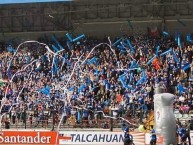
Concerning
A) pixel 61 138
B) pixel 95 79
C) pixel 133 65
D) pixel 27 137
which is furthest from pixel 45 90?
pixel 61 138

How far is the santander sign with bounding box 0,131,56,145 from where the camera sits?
31719 mm

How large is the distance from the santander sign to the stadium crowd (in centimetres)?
242

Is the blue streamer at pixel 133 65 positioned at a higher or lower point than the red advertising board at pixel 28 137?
higher

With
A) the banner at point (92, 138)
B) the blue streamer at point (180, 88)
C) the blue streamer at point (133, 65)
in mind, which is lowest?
the banner at point (92, 138)

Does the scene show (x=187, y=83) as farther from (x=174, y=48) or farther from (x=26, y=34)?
(x=26, y=34)

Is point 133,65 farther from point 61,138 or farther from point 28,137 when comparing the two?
point 28,137

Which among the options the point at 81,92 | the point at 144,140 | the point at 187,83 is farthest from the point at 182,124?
the point at 81,92

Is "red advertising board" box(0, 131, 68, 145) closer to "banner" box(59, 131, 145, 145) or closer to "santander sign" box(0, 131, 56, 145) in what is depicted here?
"santander sign" box(0, 131, 56, 145)

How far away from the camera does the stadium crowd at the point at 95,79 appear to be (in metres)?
34.4

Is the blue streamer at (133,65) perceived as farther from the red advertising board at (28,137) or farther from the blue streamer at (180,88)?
the red advertising board at (28,137)

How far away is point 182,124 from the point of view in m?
31.7

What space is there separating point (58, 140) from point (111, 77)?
28.5ft

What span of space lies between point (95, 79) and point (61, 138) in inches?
313

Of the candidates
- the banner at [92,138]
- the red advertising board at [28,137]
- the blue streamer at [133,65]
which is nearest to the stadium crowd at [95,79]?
the blue streamer at [133,65]
